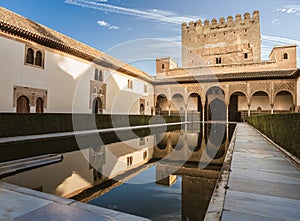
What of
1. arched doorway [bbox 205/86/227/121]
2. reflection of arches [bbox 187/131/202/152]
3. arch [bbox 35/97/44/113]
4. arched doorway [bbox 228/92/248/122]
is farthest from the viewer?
arched doorway [bbox 205/86/227/121]

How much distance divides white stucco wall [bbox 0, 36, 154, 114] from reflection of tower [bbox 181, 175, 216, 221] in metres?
10.6

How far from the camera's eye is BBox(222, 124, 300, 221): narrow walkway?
1894 mm

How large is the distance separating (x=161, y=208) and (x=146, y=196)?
16.7 inches

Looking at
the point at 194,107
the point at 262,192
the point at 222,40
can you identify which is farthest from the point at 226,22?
the point at 262,192

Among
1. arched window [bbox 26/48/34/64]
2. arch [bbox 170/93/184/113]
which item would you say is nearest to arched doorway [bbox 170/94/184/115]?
arch [bbox 170/93/184/113]

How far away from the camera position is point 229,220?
1.75 meters

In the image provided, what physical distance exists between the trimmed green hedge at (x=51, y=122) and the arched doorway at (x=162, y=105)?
12459 mm

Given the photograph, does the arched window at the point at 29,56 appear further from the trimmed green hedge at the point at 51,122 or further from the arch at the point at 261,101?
the arch at the point at 261,101

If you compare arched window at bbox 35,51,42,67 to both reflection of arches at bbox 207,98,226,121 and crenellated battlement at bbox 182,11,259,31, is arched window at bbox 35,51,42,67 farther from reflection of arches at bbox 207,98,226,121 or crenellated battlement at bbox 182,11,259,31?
crenellated battlement at bbox 182,11,259,31

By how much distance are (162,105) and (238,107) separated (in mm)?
9721

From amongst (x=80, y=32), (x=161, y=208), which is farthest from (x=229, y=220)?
(x=80, y=32)

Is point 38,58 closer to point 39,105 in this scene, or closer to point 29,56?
point 29,56

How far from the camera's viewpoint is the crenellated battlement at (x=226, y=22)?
32.4 m

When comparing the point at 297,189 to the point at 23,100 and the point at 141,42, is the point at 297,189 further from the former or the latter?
the point at 141,42
